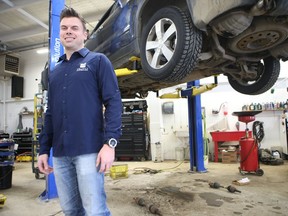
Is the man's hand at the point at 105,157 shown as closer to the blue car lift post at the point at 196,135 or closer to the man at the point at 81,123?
the man at the point at 81,123

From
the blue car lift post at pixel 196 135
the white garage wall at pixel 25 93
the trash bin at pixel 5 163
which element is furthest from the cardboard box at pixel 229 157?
the white garage wall at pixel 25 93

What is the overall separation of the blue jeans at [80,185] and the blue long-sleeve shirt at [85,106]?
5 cm

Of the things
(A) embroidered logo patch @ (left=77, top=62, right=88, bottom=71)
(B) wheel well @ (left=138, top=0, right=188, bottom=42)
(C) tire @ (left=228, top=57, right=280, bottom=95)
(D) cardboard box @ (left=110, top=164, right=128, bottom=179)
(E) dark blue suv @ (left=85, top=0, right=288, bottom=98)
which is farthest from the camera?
(D) cardboard box @ (left=110, top=164, right=128, bottom=179)

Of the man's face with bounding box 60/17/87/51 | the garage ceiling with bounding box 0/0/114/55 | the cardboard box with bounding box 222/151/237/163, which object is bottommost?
the cardboard box with bounding box 222/151/237/163

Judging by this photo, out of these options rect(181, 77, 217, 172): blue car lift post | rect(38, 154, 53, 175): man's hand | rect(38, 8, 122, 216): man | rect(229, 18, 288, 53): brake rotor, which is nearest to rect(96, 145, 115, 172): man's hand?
rect(38, 8, 122, 216): man

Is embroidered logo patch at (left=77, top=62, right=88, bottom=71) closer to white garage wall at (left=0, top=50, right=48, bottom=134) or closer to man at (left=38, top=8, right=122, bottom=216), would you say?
man at (left=38, top=8, right=122, bottom=216)

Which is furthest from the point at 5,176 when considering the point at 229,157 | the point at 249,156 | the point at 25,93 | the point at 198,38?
the point at 25,93

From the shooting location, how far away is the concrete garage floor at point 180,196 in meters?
2.72

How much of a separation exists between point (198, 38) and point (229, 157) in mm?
5143

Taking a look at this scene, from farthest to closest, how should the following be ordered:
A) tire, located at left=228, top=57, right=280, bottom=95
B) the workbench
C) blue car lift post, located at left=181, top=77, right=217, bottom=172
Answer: the workbench
blue car lift post, located at left=181, top=77, right=217, bottom=172
tire, located at left=228, top=57, right=280, bottom=95

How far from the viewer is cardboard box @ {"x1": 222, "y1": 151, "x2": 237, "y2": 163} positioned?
21.1 ft

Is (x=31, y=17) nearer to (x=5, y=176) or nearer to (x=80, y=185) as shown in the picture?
(x=5, y=176)

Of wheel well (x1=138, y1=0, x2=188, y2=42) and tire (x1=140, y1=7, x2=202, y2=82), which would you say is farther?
wheel well (x1=138, y1=0, x2=188, y2=42)

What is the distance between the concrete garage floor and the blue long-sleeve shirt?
1776mm
